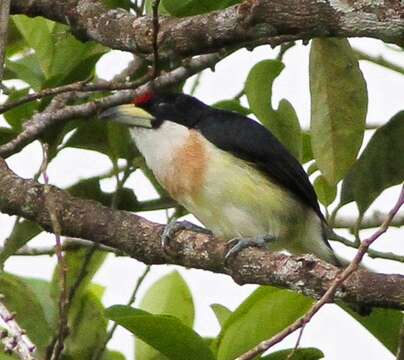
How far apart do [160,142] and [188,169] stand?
6.8 inches

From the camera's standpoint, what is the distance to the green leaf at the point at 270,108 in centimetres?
439

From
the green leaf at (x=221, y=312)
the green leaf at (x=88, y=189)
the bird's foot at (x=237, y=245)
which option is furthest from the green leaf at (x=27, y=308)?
the bird's foot at (x=237, y=245)

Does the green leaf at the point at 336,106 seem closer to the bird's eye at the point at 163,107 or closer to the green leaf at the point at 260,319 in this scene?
the green leaf at the point at 260,319

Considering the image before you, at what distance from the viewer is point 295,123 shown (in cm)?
444

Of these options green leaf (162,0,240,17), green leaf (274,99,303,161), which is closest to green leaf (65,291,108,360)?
green leaf (274,99,303,161)

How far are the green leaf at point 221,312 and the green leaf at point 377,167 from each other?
575mm

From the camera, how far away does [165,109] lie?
500 centimetres

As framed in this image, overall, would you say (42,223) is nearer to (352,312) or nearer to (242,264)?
(242,264)

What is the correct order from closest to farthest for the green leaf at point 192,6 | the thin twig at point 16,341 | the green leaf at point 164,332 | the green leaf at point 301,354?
1. the thin twig at point 16,341
2. the green leaf at point 164,332
3. the green leaf at point 301,354
4. the green leaf at point 192,6

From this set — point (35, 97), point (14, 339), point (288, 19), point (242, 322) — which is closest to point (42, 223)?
point (35, 97)

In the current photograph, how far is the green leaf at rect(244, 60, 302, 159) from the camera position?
4387 millimetres

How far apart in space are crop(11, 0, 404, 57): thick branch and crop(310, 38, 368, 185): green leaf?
405mm

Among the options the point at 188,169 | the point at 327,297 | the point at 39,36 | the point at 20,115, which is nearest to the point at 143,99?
the point at 188,169

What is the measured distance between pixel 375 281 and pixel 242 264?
537mm
